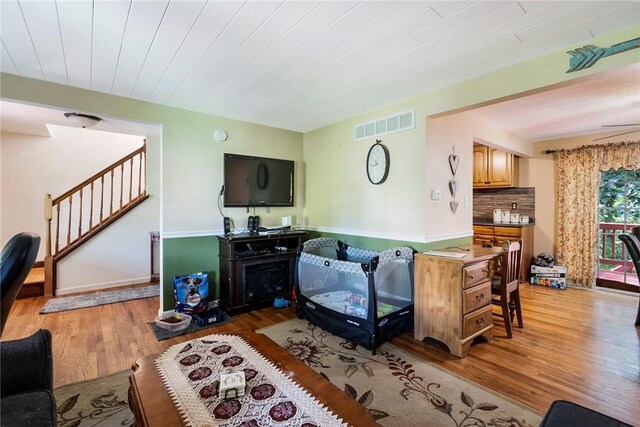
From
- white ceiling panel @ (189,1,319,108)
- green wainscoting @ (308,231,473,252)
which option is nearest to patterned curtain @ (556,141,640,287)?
green wainscoting @ (308,231,473,252)

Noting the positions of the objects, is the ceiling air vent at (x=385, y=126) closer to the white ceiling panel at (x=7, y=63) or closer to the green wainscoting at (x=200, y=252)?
the green wainscoting at (x=200, y=252)

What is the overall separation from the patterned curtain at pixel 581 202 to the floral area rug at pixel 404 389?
3843 millimetres

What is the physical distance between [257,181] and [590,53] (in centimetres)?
330

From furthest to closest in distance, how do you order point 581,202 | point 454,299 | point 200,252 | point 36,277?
point 581,202 → point 36,277 → point 200,252 → point 454,299

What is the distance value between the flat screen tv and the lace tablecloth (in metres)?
2.22

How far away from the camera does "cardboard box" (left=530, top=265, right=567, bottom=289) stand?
4.31 m

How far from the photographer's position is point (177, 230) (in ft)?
10.8

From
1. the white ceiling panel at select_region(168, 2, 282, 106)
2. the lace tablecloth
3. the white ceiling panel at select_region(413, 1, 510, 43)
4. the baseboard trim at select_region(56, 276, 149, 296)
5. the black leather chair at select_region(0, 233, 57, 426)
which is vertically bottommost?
the baseboard trim at select_region(56, 276, 149, 296)

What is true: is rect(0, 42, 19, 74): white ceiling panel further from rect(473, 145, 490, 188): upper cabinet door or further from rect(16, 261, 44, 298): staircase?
rect(473, 145, 490, 188): upper cabinet door

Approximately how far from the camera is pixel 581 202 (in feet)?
14.3

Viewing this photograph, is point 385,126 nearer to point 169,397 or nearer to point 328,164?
point 328,164

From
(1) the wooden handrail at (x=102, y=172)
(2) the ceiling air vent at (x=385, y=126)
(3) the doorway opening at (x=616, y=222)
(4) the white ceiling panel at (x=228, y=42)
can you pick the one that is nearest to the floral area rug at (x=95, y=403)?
(4) the white ceiling panel at (x=228, y=42)

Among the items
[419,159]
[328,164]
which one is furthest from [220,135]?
[419,159]

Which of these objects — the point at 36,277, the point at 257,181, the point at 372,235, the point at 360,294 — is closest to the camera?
the point at 360,294
